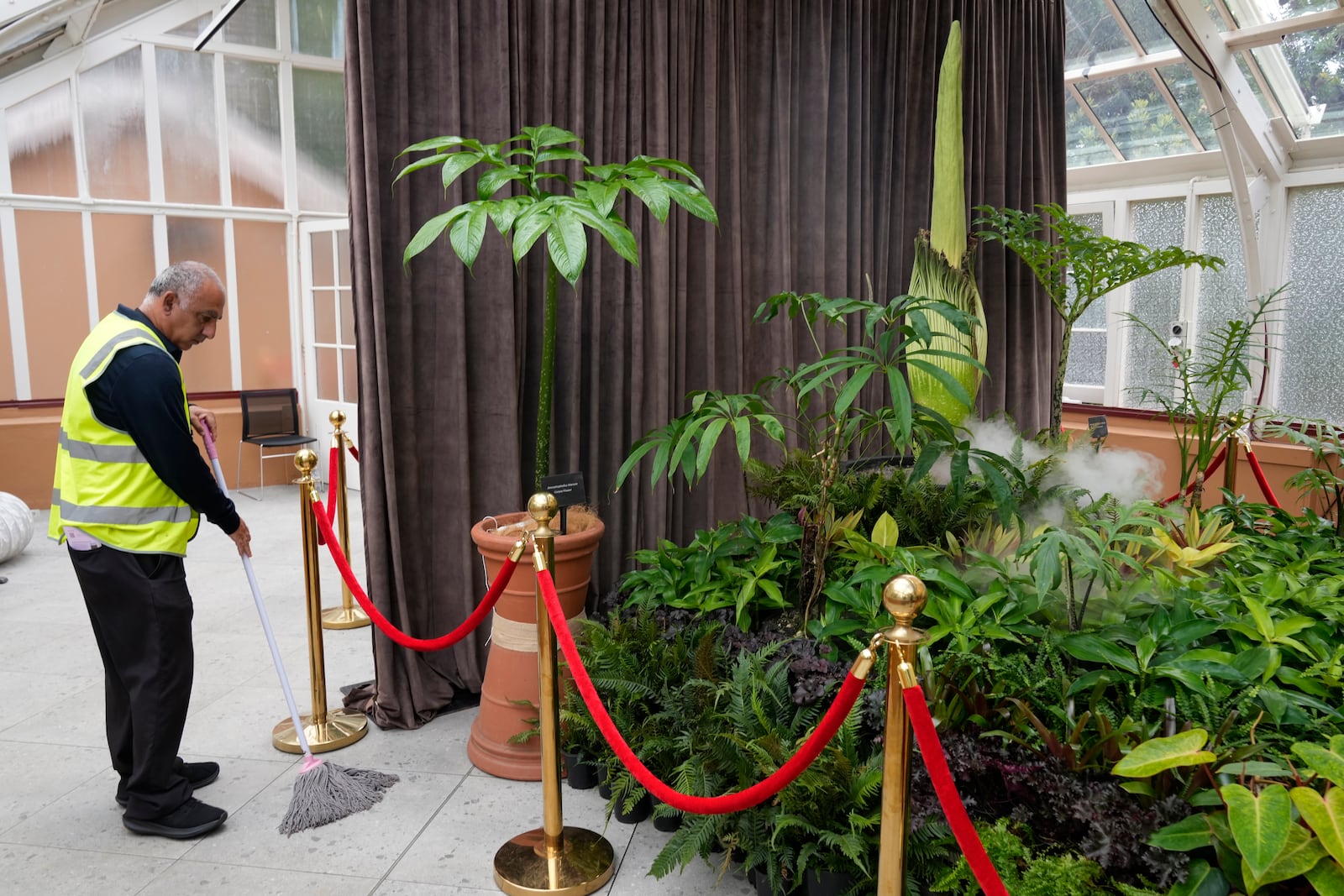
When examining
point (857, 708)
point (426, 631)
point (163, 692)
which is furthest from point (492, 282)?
point (857, 708)

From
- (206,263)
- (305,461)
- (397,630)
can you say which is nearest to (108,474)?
(305,461)

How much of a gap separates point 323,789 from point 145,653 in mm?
613

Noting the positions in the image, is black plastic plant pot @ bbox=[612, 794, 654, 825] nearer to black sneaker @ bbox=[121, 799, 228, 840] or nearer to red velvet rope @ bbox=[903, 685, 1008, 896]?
black sneaker @ bbox=[121, 799, 228, 840]

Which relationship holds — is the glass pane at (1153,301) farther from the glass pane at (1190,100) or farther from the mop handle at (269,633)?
the mop handle at (269,633)

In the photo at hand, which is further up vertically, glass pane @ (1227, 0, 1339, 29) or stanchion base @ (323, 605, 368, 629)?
glass pane @ (1227, 0, 1339, 29)

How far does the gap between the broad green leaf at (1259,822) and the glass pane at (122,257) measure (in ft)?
25.0

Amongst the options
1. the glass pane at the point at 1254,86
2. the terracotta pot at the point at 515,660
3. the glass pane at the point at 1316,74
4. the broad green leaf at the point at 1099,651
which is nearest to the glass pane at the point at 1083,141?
the glass pane at the point at 1254,86

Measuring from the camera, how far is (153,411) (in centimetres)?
235

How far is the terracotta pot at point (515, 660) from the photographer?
2807 mm

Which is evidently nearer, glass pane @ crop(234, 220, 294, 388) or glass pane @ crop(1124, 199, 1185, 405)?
glass pane @ crop(1124, 199, 1185, 405)

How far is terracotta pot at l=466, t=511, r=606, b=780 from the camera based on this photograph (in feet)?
9.21

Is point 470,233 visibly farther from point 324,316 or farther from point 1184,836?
point 324,316

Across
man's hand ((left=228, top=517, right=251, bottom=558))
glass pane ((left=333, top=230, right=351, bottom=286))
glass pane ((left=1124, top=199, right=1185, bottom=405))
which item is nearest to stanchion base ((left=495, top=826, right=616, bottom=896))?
man's hand ((left=228, top=517, right=251, bottom=558))

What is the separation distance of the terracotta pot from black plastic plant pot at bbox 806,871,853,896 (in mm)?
1030
